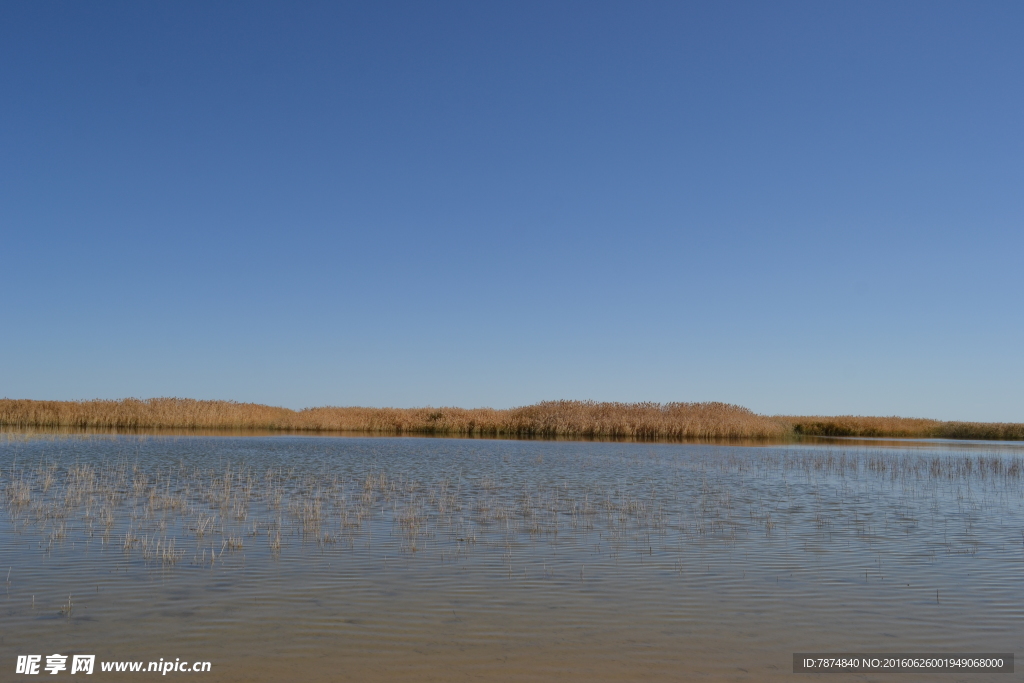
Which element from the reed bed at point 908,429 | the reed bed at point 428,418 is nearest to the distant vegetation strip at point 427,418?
the reed bed at point 428,418

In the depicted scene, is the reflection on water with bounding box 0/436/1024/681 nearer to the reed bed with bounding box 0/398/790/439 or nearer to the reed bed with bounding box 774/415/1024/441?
the reed bed with bounding box 0/398/790/439

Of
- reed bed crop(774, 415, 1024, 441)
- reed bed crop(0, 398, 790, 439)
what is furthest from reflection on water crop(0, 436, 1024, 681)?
reed bed crop(774, 415, 1024, 441)

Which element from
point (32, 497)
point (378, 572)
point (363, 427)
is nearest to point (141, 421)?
point (363, 427)

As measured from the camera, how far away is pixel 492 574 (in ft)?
29.3

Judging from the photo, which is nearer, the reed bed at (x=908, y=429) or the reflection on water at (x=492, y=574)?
the reflection on water at (x=492, y=574)

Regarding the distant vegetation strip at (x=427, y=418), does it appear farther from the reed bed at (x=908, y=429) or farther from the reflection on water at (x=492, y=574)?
the reflection on water at (x=492, y=574)

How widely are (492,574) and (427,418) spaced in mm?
43546

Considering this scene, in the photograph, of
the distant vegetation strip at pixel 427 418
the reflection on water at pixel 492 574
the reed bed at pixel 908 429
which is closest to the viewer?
the reflection on water at pixel 492 574

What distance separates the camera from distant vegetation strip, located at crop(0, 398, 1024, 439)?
1827 inches

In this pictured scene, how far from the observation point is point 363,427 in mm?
50906

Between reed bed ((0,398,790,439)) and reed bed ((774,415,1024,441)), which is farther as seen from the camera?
reed bed ((774,415,1024,441))

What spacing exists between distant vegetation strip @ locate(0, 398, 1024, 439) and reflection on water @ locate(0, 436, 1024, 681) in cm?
2826

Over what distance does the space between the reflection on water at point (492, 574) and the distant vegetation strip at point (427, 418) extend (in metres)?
28.3

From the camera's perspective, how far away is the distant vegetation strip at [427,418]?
46.4 m
